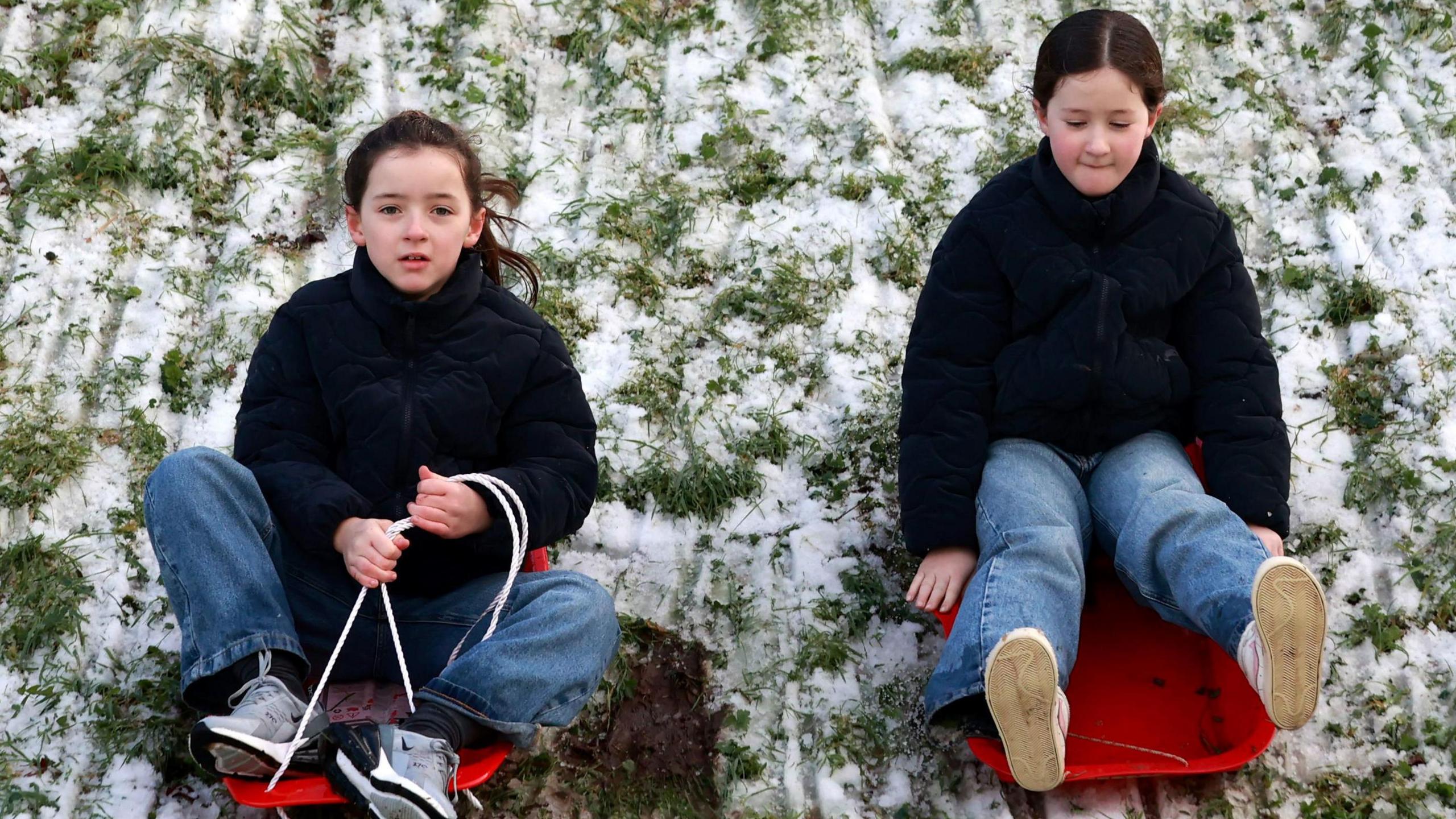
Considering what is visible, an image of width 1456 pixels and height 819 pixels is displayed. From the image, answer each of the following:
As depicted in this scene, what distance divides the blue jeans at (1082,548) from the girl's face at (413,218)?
1.31m

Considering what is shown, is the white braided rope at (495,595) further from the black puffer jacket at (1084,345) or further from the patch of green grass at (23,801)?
the black puffer jacket at (1084,345)

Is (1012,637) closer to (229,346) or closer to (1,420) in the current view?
(229,346)

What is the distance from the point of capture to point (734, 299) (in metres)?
4.08

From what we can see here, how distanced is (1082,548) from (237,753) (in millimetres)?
1814

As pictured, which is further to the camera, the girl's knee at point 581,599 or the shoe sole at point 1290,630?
the girl's knee at point 581,599

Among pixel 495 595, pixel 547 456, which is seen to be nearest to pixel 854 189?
pixel 547 456

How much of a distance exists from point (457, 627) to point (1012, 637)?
3.75 feet

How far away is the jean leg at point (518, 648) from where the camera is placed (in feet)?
8.47

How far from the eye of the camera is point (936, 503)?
3000 millimetres

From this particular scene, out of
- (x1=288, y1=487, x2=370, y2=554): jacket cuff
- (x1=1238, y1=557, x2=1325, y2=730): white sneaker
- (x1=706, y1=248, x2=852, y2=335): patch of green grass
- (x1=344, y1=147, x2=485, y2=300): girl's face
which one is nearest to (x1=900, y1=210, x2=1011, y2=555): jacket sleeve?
(x1=1238, y1=557, x2=1325, y2=730): white sneaker

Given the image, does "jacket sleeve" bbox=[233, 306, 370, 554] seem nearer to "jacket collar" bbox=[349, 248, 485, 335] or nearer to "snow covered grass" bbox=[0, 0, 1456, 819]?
"jacket collar" bbox=[349, 248, 485, 335]

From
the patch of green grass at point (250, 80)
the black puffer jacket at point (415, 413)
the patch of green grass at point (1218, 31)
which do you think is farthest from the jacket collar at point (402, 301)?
the patch of green grass at point (1218, 31)

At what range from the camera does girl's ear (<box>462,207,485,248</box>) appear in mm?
3049

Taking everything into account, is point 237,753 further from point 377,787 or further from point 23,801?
point 23,801
